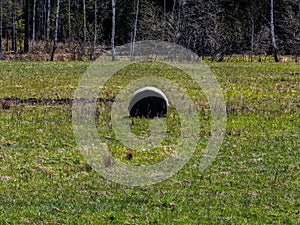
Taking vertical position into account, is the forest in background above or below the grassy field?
below

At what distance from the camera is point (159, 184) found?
13438mm

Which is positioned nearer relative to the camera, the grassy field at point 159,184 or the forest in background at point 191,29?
the grassy field at point 159,184

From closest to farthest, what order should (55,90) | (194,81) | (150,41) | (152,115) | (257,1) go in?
(152,115) → (55,90) → (194,81) → (150,41) → (257,1)

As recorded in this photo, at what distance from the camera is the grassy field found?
11.4m

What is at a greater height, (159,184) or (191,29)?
(159,184)

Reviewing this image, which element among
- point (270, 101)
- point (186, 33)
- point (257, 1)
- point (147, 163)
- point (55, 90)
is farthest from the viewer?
point (257, 1)

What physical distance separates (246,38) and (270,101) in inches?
1632

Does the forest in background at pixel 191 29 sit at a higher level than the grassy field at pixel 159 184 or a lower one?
lower

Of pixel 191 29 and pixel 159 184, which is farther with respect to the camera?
pixel 191 29

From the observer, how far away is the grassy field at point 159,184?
1139cm

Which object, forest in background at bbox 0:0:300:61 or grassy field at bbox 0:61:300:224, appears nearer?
grassy field at bbox 0:61:300:224

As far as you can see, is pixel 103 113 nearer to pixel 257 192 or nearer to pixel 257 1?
pixel 257 192

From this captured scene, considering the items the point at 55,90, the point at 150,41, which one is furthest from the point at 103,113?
the point at 150,41

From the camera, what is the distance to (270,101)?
2575 cm
